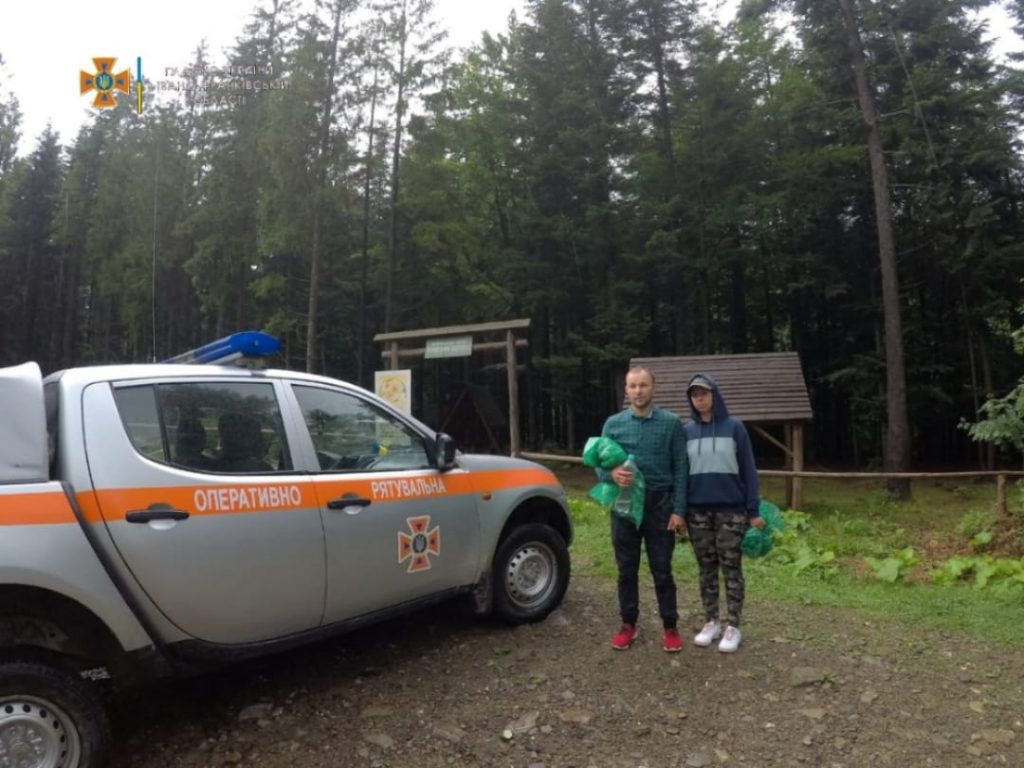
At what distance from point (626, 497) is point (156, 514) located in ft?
8.77

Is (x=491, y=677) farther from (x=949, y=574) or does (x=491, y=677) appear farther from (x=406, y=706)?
(x=949, y=574)

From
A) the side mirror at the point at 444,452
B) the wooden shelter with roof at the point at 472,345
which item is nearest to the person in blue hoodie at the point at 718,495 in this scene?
the side mirror at the point at 444,452

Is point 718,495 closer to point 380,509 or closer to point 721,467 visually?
point 721,467

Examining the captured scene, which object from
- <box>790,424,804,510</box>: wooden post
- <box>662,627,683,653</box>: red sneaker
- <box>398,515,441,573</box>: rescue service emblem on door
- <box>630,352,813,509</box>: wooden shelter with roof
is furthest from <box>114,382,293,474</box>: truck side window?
<box>790,424,804,510</box>: wooden post

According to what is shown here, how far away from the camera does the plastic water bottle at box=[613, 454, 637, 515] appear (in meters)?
4.42

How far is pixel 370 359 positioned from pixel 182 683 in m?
25.7

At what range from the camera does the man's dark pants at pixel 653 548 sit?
4.50 m

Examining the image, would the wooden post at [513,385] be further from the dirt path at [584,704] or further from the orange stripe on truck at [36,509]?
the orange stripe on truck at [36,509]

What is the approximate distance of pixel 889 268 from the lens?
55.9 ft

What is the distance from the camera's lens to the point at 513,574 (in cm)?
500

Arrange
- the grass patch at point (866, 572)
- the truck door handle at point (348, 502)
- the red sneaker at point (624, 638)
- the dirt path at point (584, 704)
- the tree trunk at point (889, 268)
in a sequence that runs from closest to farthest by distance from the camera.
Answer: the dirt path at point (584, 704) → the truck door handle at point (348, 502) → the red sneaker at point (624, 638) → the grass patch at point (866, 572) → the tree trunk at point (889, 268)

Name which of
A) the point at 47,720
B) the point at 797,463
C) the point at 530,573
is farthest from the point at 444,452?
the point at 797,463

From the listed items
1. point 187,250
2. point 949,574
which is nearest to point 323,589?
point 949,574

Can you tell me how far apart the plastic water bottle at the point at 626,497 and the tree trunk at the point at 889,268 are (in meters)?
14.9
